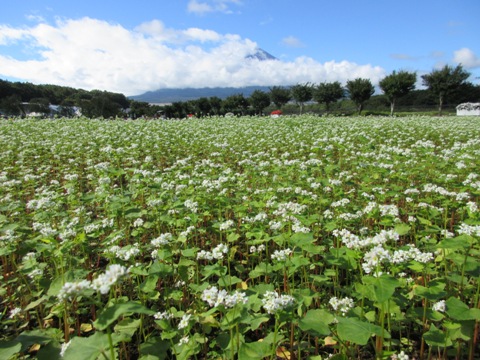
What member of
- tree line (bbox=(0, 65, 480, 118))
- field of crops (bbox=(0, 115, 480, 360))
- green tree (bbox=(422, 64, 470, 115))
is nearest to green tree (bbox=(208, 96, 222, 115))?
tree line (bbox=(0, 65, 480, 118))

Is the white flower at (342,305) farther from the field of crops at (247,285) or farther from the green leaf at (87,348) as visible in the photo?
the green leaf at (87,348)

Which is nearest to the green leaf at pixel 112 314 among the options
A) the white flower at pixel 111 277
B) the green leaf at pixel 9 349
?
the white flower at pixel 111 277

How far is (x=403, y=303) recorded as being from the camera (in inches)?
86.5

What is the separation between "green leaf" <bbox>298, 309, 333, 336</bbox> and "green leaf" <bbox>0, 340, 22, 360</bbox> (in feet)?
5.53

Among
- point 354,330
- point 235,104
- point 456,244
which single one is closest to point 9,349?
point 354,330

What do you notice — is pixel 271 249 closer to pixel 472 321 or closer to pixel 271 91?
pixel 472 321

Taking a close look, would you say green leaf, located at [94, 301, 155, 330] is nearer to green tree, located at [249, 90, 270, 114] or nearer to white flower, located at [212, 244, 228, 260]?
white flower, located at [212, 244, 228, 260]

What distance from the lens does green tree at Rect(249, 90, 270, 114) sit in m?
56.3

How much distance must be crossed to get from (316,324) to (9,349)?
6.13 ft

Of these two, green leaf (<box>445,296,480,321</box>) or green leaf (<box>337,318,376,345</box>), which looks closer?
green leaf (<box>337,318,376,345</box>)

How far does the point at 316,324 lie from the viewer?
193 cm

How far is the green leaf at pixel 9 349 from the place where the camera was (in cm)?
162

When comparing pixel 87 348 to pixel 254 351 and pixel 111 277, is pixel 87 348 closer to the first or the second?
pixel 111 277

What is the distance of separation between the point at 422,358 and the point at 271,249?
7.00 feet
